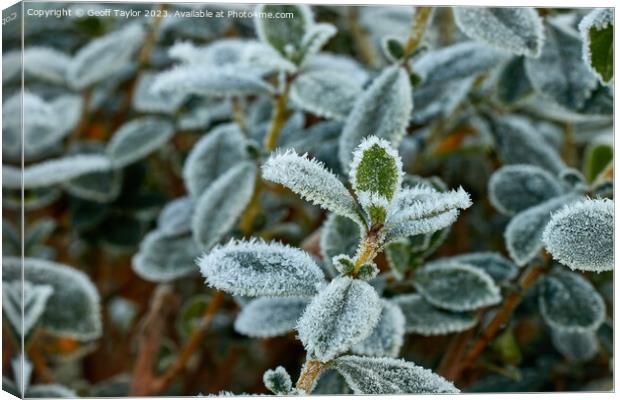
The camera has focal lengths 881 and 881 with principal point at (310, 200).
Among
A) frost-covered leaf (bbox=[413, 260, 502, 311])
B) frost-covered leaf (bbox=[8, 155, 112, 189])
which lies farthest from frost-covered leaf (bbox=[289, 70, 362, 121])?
frost-covered leaf (bbox=[8, 155, 112, 189])

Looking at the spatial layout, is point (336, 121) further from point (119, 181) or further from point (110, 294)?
point (110, 294)

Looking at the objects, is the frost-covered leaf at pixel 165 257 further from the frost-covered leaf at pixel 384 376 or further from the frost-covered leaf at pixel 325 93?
the frost-covered leaf at pixel 384 376

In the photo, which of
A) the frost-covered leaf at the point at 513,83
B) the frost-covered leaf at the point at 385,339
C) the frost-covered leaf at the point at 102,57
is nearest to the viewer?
the frost-covered leaf at the point at 385,339

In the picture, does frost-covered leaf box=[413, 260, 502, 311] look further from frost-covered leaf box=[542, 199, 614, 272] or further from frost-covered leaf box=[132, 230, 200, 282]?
frost-covered leaf box=[132, 230, 200, 282]

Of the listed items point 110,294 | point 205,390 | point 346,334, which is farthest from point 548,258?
Result: point 110,294

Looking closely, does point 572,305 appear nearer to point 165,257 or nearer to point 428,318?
point 428,318

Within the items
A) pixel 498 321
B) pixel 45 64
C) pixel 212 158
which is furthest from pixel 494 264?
pixel 45 64

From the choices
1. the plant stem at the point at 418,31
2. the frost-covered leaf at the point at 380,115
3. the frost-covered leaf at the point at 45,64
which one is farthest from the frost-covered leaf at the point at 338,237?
the frost-covered leaf at the point at 45,64
